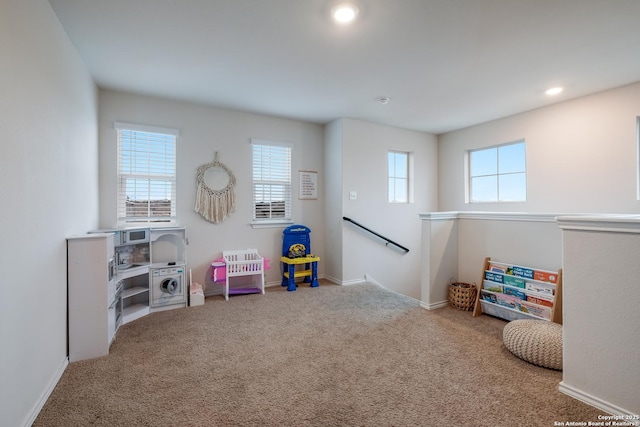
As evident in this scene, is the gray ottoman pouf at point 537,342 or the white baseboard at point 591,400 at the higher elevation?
the gray ottoman pouf at point 537,342

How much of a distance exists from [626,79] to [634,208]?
1451 mm

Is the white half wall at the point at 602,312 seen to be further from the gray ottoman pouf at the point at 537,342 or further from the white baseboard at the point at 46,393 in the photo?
the white baseboard at the point at 46,393

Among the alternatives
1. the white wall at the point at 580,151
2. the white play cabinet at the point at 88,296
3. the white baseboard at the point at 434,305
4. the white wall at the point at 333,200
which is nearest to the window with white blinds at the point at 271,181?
the white wall at the point at 333,200

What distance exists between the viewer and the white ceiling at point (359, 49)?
206cm

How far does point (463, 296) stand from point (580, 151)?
2501 mm

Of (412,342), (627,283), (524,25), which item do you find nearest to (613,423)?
(627,283)

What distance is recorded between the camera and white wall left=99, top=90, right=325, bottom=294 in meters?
3.46

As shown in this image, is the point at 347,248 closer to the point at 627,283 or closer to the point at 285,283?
the point at 285,283

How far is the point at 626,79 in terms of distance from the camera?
10.4 ft

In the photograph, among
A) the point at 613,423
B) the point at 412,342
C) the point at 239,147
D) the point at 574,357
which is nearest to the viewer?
the point at 613,423

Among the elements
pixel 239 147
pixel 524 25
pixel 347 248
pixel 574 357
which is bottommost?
pixel 574 357

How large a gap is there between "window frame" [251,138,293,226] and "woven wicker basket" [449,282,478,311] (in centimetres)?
253

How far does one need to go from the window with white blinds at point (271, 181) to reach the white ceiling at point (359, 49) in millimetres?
758

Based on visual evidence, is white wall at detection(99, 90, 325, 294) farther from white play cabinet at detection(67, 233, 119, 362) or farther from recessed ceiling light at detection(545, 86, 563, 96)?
recessed ceiling light at detection(545, 86, 563, 96)
